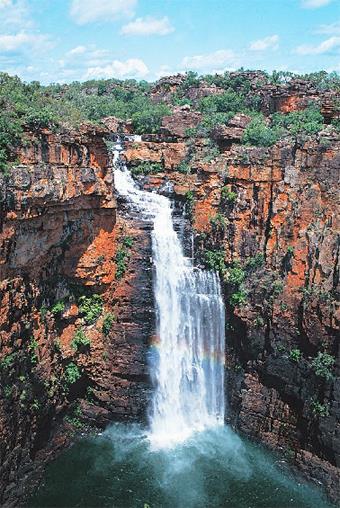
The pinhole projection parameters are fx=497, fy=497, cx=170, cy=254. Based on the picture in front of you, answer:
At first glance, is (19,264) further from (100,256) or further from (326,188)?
(326,188)

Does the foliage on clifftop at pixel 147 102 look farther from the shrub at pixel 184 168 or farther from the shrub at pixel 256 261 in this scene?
the shrub at pixel 256 261

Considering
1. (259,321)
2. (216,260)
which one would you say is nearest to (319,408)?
(259,321)

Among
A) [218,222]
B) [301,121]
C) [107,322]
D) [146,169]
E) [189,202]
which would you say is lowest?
[107,322]

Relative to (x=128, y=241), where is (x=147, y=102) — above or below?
above

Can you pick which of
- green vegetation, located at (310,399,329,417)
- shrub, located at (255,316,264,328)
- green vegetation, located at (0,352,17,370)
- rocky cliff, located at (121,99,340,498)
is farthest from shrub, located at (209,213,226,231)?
green vegetation, located at (0,352,17,370)

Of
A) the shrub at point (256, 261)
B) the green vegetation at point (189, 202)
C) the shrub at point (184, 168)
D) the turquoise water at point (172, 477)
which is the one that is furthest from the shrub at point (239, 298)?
the shrub at point (184, 168)

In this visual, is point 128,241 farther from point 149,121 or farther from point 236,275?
point 149,121

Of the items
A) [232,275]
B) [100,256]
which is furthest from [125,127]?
[232,275]
